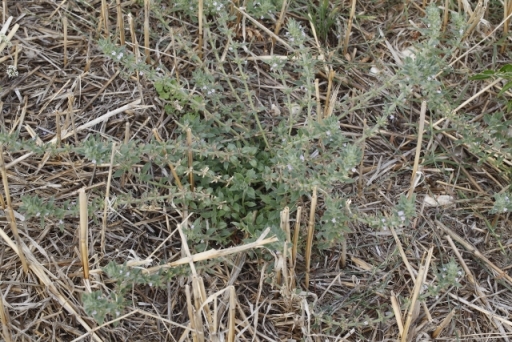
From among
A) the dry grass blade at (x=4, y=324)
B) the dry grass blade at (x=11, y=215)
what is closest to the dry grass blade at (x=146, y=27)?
the dry grass blade at (x=11, y=215)

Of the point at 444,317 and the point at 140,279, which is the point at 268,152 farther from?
the point at 444,317

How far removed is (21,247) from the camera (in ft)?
6.82

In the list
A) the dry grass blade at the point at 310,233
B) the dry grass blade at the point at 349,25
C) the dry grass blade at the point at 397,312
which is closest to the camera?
the dry grass blade at the point at 397,312

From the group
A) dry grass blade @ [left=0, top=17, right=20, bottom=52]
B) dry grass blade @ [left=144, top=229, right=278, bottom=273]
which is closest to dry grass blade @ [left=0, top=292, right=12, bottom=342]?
dry grass blade @ [left=144, top=229, right=278, bottom=273]

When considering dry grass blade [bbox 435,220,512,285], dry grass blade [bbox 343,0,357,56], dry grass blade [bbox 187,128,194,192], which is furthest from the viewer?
dry grass blade [bbox 343,0,357,56]

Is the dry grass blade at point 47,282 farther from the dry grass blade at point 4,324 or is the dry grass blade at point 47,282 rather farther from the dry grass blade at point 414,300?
the dry grass blade at point 414,300

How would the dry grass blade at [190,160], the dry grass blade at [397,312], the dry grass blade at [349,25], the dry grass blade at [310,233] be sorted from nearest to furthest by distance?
the dry grass blade at [397,312]
the dry grass blade at [310,233]
the dry grass blade at [190,160]
the dry grass blade at [349,25]

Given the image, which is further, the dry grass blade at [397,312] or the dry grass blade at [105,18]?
the dry grass blade at [105,18]

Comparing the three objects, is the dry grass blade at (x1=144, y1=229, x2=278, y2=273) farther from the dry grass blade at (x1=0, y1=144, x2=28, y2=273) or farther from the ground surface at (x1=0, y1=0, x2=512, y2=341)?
the dry grass blade at (x1=0, y1=144, x2=28, y2=273)

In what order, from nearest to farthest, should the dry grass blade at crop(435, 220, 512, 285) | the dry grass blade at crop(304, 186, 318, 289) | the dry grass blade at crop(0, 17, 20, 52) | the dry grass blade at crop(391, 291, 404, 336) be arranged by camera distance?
the dry grass blade at crop(391, 291, 404, 336) → the dry grass blade at crop(304, 186, 318, 289) → the dry grass blade at crop(435, 220, 512, 285) → the dry grass blade at crop(0, 17, 20, 52)

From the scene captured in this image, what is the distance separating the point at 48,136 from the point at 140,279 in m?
0.86

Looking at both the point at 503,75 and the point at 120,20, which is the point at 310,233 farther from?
the point at 120,20

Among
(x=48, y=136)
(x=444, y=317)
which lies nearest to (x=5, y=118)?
(x=48, y=136)

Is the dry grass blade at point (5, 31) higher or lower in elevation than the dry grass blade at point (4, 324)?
higher
